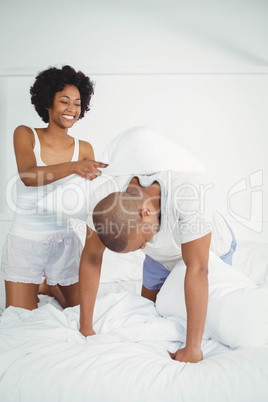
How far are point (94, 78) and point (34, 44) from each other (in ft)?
1.74

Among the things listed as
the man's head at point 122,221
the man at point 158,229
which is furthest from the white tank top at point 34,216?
the man's head at point 122,221

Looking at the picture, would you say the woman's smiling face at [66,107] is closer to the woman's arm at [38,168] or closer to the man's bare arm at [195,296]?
the woman's arm at [38,168]

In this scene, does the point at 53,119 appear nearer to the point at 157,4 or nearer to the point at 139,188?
the point at 139,188

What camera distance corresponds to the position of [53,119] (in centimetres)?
188

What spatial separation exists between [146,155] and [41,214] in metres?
0.59

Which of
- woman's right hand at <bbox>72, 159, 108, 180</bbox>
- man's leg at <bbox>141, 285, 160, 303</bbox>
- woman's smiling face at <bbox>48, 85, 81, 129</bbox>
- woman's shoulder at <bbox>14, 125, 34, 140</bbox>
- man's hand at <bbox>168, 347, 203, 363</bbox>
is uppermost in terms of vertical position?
woman's smiling face at <bbox>48, 85, 81, 129</bbox>

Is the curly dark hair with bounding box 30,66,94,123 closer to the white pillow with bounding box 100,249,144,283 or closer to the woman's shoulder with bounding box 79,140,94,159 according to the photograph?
the woman's shoulder with bounding box 79,140,94,159

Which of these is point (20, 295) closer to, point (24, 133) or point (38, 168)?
point (38, 168)

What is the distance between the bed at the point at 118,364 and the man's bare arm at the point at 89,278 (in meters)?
0.05

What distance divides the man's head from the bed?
1.03ft

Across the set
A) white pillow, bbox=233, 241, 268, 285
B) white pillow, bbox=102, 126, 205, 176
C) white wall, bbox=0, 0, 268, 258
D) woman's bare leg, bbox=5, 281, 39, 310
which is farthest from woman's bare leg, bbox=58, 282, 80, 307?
white wall, bbox=0, 0, 268, 258

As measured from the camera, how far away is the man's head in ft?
3.48

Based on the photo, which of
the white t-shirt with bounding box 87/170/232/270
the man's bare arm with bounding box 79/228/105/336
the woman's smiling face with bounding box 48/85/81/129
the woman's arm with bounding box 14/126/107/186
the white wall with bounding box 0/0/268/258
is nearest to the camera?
the white t-shirt with bounding box 87/170/232/270

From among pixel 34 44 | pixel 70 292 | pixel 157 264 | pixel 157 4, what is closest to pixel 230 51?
pixel 157 4
